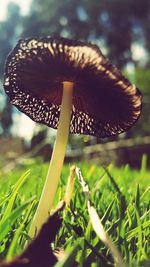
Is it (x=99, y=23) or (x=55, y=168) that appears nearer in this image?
(x=55, y=168)

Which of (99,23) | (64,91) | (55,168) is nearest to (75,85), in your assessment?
(64,91)

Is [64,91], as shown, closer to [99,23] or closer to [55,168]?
[55,168]

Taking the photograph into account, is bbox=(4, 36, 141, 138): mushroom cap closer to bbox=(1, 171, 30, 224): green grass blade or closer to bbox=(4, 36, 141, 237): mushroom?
bbox=(4, 36, 141, 237): mushroom

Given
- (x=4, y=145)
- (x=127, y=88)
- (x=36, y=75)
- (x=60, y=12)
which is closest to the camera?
(x=127, y=88)

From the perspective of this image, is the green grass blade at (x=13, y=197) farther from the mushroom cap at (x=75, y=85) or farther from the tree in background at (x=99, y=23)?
the tree in background at (x=99, y=23)

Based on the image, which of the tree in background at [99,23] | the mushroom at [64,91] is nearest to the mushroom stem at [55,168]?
the mushroom at [64,91]

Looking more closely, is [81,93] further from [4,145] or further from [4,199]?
[4,145]

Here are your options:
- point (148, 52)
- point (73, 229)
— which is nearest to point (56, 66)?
point (73, 229)
